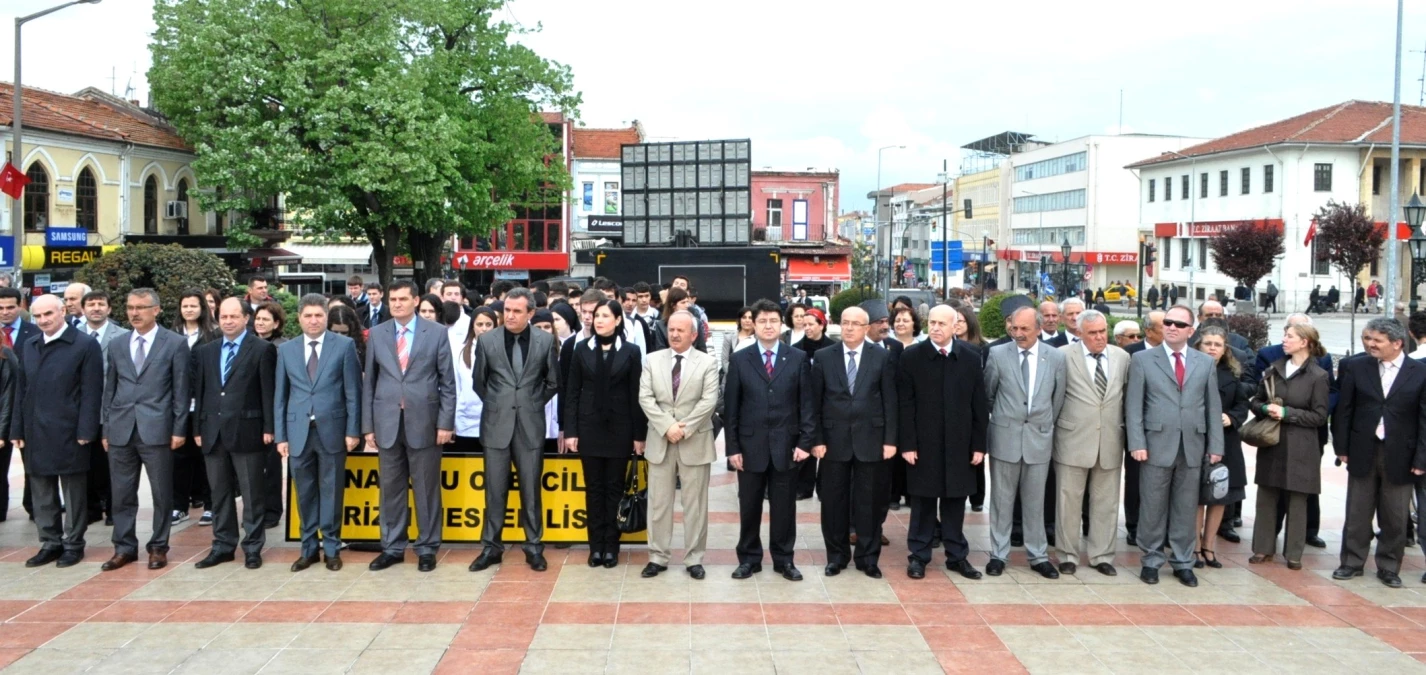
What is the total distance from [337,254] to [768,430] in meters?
42.5

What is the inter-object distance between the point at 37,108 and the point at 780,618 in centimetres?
3048

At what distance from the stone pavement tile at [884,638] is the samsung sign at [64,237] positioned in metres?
28.5

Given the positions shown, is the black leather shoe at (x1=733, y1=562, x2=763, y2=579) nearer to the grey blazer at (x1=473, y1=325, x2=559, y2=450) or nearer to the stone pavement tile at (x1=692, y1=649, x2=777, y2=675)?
the stone pavement tile at (x1=692, y1=649, x2=777, y2=675)

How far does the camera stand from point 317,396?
320 inches

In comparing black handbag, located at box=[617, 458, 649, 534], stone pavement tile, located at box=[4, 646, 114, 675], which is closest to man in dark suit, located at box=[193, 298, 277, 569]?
stone pavement tile, located at box=[4, 646, 114, 675]

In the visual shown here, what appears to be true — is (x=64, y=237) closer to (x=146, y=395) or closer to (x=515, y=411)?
(x=146, y=395)

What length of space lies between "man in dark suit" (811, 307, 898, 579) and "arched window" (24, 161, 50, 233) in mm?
27734

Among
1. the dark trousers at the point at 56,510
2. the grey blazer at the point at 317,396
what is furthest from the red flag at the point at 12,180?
the grey blazer at the point at 317,396

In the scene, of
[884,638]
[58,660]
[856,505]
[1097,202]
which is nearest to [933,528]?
[856,505]

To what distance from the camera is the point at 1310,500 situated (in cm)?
926

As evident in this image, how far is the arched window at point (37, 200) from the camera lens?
96.0 feet

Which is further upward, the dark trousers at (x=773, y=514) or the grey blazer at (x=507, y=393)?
the grey blazer at (x=507, y=393)

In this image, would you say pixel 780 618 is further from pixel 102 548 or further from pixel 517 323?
pixel 102 548

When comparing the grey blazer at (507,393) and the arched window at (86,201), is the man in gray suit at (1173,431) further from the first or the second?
the arched window at (86,201)
